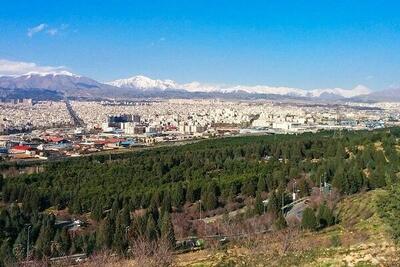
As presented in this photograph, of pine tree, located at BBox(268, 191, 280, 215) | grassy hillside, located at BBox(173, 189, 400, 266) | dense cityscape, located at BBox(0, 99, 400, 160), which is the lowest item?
dense cityscape, located at BBox(0, 99, 400, 160)

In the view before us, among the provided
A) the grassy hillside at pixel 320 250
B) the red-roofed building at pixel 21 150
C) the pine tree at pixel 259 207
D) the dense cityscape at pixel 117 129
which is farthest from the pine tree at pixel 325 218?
the red-roofed building at pixel 21 150

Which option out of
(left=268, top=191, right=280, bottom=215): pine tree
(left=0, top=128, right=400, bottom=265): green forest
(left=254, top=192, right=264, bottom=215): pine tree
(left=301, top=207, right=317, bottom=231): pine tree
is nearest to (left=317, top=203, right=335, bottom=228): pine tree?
(left=0, top=128, right=400, bottom=265): green forest

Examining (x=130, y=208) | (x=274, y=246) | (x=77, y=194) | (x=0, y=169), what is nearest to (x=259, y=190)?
(x=130, y=208)

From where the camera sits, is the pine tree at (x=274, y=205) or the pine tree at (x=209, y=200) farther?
the pine tree at (x=209, y=200)

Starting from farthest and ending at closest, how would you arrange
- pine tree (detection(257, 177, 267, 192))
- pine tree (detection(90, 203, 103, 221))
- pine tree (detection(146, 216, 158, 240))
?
pine tree (detection(257, 177, 267, 192)) → pine tree (detection(90, 203, 103, 221)) → pine tree (detection(146, 216, 158, 240))

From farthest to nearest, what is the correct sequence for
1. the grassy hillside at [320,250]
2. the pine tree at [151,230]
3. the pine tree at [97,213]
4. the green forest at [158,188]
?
the pine tree at [97,213] → the green forest at [158,188] → the pine tree at [151,230] → the grassy hillside at [320,250]

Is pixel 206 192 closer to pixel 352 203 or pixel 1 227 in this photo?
pixel 352 203

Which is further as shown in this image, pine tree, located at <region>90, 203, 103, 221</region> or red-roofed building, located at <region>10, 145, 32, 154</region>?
red-roofed building, located at <region>10, 145, 32, 154</region>

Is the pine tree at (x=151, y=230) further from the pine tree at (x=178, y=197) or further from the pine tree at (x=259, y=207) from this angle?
the pine tree at (x=178, y=197)

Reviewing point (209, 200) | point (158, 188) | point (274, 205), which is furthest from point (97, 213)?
point (274, 205)

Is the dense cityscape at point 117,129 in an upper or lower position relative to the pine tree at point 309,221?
lower

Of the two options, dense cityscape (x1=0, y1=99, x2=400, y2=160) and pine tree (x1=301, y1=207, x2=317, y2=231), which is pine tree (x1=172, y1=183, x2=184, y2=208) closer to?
pine tree (x1=301, y1=207, x2=317, y2=231)
